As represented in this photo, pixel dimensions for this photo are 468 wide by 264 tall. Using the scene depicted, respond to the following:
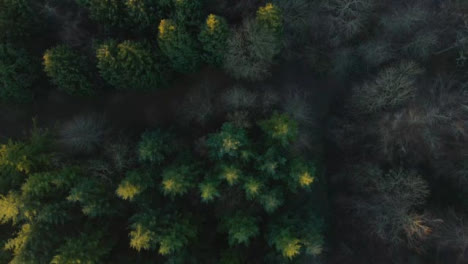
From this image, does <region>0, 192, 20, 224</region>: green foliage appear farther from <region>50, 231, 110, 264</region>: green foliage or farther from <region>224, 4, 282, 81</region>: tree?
<region>224, 4, 282, 81</region>: tree

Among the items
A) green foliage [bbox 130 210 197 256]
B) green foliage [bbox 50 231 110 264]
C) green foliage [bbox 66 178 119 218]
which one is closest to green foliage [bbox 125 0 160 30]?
green foliage [bbox 66 178 119 218]

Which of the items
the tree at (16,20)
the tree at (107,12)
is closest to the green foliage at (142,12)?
the tree at (107,12)

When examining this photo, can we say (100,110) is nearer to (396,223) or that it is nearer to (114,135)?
(114,135)

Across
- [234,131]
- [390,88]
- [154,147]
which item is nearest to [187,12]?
[234,131]

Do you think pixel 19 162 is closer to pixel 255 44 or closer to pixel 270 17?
pixel 255 44

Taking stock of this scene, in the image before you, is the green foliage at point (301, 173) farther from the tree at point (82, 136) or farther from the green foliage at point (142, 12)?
the tree at point (82, 136)

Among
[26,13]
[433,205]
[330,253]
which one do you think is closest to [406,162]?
[433,205]
